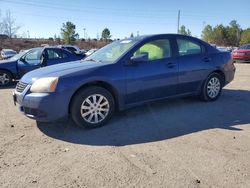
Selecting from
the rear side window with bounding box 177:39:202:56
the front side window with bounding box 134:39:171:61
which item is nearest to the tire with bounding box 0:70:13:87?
the front side window with bounding box 134:39:171:61

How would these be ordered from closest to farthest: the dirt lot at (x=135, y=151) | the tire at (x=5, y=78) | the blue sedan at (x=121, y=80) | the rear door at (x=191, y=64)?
the dirt lot at (x=135, y=151)
the blue sedan at (x=121, y=80)
the rear door at (x=191, y=64)
the tire at (x=5, y=78)

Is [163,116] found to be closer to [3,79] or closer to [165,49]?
[165,49]

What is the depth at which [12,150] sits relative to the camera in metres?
3.90

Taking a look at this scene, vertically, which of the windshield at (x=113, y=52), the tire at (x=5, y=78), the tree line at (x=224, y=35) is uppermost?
A: the tree line at (x=224, y=35)

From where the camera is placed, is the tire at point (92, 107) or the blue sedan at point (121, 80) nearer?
the blue sedan at point (121, 80)

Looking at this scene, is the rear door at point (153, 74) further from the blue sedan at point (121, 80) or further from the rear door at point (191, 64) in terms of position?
the rear door at point (191, 64)

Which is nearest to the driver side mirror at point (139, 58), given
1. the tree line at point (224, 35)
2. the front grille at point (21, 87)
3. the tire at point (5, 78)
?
the front grille at point (21, 87)

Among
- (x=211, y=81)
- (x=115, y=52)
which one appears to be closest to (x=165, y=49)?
(x=115, y=52)

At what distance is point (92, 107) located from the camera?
468 centimetres

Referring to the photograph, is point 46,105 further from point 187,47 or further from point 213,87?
point 213,87

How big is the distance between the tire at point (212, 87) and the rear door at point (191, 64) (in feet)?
0.64

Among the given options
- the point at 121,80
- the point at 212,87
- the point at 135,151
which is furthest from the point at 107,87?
the point at 212,87

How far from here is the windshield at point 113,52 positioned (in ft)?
17.0

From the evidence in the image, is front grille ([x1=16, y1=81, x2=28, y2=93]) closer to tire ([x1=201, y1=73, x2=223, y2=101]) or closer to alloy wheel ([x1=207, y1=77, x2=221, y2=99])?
tire ([x1=201, y1=73, x2=223, y2=101])
